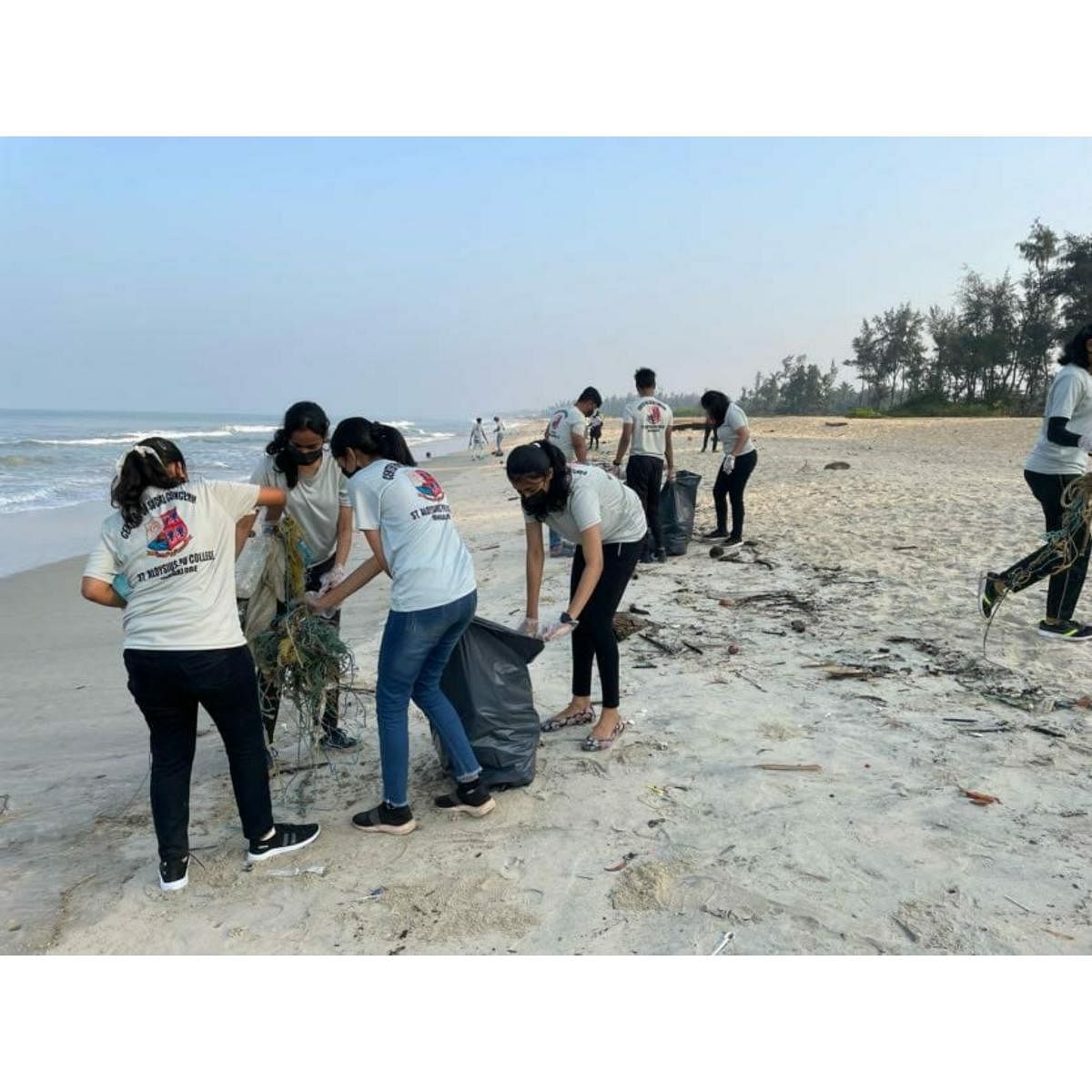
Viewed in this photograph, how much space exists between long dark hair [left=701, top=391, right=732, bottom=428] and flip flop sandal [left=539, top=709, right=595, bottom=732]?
4.24m

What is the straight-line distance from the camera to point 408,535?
8.79ft

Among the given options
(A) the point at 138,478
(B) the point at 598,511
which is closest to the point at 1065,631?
(B) the point at 598,511

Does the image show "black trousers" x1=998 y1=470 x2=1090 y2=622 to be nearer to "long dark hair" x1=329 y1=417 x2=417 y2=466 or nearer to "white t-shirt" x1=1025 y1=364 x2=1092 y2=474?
"white t-shirt" x1=1025 y1=364 x2=1092 y2=474

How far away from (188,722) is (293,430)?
1208 millimetres

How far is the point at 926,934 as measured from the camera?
6.94 ft

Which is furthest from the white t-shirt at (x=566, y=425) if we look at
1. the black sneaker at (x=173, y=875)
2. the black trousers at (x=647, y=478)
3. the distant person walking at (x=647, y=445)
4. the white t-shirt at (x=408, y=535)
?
the black sneaker at (x=173, y=875)

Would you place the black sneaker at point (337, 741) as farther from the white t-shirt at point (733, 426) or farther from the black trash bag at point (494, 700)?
the white t-shirt at point (733, 426)

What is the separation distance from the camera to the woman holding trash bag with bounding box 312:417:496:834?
264 centimetres

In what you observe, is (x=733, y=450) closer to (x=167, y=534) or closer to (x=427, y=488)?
(x=427, y=488)

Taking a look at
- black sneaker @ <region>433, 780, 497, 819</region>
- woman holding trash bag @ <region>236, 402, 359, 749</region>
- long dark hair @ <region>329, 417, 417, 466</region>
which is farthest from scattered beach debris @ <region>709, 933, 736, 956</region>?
woman holding trash bag @ <region>236, 402, 359, 749</region>

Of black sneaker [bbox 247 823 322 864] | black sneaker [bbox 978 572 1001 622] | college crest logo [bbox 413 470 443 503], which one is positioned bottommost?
black sneaker [bbox 247 823 322 864]

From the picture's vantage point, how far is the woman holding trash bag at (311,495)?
307 centimetres

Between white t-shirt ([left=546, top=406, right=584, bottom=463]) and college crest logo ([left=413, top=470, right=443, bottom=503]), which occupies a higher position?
white t-shirt ([left=546, top=406, right=584, bottom=463])

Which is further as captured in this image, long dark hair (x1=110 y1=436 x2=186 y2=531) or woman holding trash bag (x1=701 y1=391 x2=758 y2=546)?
woman holding trash bag (x1=701 y1=391 x2=758 y2=546)
